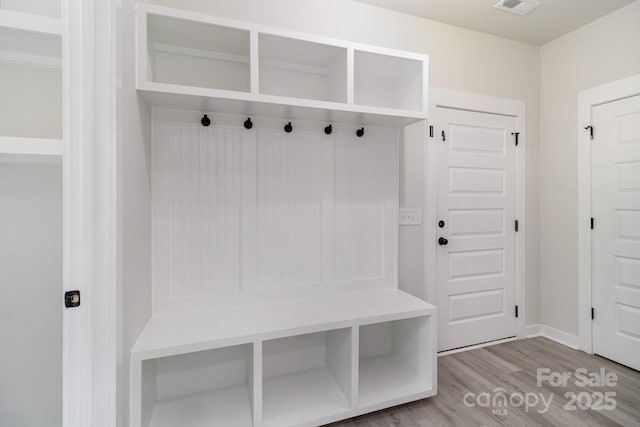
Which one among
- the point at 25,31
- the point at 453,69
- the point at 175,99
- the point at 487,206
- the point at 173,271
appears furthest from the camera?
the point at 487,206

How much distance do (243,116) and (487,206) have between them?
83.9 inches

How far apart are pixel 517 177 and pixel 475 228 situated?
67 cm

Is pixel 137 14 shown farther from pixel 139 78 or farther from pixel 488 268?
pixel 488 268

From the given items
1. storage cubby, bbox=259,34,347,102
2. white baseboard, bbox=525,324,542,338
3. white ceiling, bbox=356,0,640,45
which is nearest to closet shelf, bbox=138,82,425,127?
storage cubby, bbox=259,34,347,102

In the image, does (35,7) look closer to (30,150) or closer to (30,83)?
(30,83)

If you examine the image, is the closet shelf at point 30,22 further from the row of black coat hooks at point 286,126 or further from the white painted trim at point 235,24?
the row of black coat hooks at point 286,126

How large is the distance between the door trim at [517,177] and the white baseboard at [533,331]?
51 mm

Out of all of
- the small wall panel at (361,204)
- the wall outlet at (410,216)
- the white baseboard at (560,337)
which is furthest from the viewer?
the white baseboard at (560,337)

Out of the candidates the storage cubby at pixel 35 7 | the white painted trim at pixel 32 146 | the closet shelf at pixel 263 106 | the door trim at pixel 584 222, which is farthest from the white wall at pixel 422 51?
the white painted trim at pixel 32 146

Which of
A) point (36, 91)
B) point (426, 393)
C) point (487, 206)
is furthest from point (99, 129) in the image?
point (487, 206)

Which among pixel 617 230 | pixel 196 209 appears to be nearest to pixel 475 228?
pixel 617 230

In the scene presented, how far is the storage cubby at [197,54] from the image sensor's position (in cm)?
143

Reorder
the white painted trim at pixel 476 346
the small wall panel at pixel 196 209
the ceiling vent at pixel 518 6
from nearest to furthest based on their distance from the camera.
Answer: the small wall panel at pixel 196 209 → the ceiling vent at pixel 518 6 → the white painted trim at pixel 476 346

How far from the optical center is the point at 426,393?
1703 millimetres
